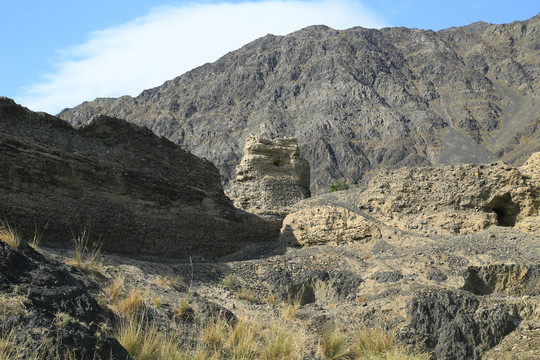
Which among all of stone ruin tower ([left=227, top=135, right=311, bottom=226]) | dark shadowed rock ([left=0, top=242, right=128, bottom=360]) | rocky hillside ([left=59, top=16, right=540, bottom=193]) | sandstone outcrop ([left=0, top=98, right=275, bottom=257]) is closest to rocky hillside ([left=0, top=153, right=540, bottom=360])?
dark shadowed rock ([left=0, top=242, right=128, bottom=360])

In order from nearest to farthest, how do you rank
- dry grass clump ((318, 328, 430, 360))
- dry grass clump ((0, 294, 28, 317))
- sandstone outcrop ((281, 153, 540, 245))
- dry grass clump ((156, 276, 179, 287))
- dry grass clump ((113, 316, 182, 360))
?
dry grass clump ((0, 294, 28, 317)) < dry grass clump ((113, 316, 182, 360)) < dry grass clump ((318, 328, 430, 360)) < dry grass clump ((156, 276, 179, 287)) < sandstone outcrop ((281, 153, 540, 245))

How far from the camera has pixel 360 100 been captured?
98.1 m

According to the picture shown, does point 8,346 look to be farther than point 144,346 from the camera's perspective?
No

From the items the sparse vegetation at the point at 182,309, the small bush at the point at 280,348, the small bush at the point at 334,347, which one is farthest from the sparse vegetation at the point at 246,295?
the small bush at the point at 280,348

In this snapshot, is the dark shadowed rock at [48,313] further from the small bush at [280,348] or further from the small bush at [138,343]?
the small bush at [280,348]

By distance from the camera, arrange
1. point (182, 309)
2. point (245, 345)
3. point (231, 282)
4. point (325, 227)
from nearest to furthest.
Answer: point (245, 345) < point (182, 309) < point (231, 282) < point (325, 227)

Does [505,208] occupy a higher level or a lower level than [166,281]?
higher

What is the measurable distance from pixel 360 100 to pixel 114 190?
3462 inches

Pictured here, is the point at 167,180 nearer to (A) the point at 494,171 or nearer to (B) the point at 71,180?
(B) the point at 71,180

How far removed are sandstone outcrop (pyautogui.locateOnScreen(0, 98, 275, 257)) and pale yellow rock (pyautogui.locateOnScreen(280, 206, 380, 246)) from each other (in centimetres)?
105

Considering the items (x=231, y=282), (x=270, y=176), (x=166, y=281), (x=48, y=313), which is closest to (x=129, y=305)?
(x=48, y=313)

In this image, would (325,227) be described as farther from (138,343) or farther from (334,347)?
(138,343)

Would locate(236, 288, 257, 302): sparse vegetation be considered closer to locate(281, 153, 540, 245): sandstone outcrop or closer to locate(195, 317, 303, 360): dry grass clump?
locate(195, 317, 303, 360): dry grass clump

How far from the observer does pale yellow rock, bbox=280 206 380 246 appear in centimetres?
1727
